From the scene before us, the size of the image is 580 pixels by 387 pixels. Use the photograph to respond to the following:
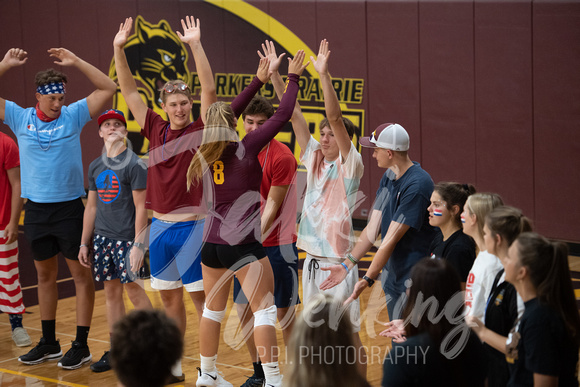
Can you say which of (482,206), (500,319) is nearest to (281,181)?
(482,206)

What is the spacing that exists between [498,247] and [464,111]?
6536mm

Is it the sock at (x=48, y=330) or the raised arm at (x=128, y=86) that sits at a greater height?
the raised arm at (x=128, y=86)

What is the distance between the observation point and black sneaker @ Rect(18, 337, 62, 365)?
592 centimetres

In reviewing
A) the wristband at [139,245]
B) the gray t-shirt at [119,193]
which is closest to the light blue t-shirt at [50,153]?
the gray t-shirt at [119,193]

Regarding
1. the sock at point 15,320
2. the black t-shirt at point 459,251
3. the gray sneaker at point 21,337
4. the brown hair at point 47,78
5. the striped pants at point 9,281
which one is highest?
the brown hair at point 47,78

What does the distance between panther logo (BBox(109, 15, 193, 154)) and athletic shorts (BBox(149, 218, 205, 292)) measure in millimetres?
7312

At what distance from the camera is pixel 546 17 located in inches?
349

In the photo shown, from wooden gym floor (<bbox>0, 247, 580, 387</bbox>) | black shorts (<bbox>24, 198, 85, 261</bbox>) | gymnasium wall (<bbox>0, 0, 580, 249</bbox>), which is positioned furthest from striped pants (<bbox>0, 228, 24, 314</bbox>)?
gymnasium wall (<bbox>0, 0, 580, 249</bbox>)

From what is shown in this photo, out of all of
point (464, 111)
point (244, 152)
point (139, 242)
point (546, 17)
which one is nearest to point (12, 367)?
point (139, 242)

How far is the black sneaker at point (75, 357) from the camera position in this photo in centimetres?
576

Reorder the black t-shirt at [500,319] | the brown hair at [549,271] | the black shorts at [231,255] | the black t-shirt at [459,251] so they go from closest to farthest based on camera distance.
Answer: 1. the brown hair at [549,271]
2. the black t-shirt at [500,319]
3. the black t-shirt at [459,251]
4. the black shorts at [231,255]

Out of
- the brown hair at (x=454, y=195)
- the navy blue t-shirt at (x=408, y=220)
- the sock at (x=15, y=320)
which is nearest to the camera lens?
the brown hair at (x=454, y=195)

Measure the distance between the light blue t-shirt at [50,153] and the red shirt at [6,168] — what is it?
0.76 ft

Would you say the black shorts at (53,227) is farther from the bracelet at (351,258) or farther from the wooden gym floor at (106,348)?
the bracelet at (351,258)
